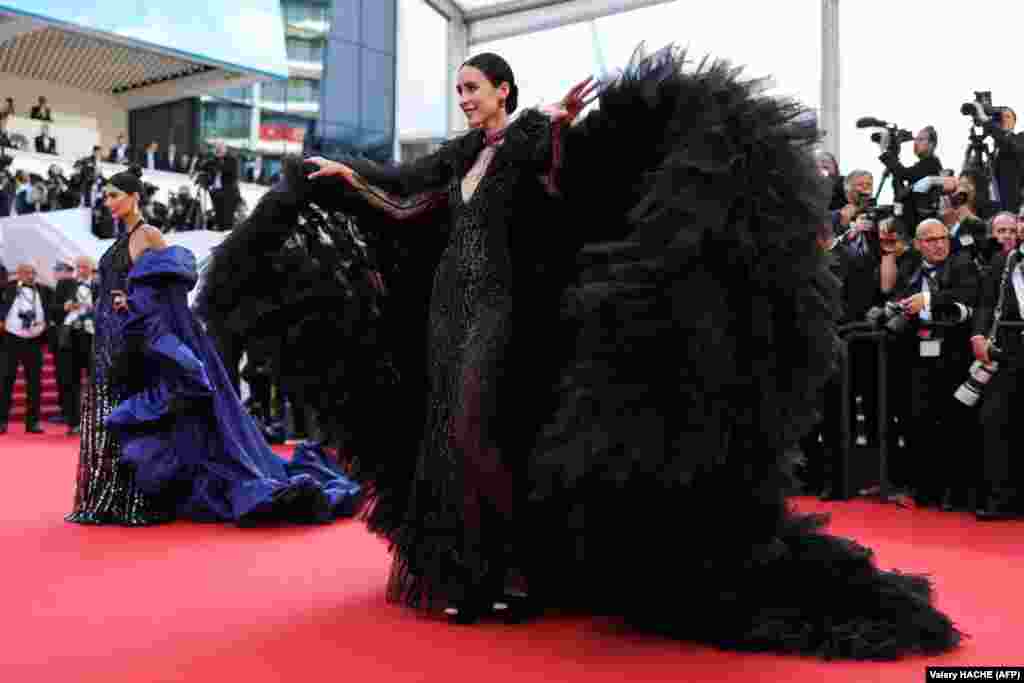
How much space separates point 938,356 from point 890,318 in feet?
1.29

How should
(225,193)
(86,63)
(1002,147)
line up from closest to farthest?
(1002,147), (225,193), (86,63)

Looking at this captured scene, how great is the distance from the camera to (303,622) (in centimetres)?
344

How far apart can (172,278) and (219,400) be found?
2.52 ft

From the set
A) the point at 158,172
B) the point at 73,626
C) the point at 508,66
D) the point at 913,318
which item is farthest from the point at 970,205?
the point at 158,172

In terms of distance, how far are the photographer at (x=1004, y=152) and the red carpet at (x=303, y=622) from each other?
4020 millimetres

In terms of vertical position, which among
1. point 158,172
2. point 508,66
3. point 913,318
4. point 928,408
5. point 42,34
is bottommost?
point 928,408

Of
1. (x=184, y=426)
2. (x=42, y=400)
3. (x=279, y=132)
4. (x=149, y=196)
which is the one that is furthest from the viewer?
(x=279, y=132)

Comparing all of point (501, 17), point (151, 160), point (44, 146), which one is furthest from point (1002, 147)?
point (44, 146)

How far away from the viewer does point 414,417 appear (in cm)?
389

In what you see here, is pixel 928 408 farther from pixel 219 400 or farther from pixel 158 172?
pixel 158 172

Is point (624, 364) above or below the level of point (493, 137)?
below

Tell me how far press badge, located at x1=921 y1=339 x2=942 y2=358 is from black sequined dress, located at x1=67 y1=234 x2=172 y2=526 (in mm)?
4918

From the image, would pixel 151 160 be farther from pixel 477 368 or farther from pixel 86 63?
pixel 477 368

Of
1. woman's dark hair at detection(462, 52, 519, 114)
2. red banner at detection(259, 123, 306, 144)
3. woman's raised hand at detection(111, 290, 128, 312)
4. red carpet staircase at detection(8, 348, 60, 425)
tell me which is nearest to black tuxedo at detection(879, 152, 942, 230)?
woman's dark hair at detection(462, 52, 519, 114)
